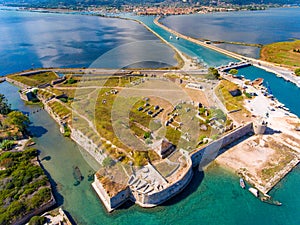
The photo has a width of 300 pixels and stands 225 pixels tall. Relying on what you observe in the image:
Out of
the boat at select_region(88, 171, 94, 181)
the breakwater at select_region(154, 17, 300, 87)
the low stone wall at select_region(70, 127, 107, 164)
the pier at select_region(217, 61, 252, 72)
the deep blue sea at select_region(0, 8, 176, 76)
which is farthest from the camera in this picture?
the deep blue sea at select_region(0, 8, 176, 76)

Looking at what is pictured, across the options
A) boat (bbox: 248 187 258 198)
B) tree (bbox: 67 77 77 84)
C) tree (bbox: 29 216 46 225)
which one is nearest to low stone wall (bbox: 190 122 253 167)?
boat (bbox: 248 187 258 198)

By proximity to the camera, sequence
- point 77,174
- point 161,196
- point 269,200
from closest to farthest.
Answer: point 161,196
point 269,200
point 77,174

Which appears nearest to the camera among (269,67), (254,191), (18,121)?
(254,191)

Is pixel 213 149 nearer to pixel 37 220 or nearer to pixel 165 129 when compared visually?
pixel 165 129

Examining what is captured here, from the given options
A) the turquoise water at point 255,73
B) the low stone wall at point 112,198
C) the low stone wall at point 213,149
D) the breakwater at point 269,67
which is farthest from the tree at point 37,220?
the breakwater at point 269,67

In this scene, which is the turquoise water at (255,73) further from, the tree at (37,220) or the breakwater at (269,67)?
the tree at (37,220)

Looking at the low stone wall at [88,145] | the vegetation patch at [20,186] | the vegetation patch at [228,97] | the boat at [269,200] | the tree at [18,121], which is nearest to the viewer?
the vegetation patch at [20,186]

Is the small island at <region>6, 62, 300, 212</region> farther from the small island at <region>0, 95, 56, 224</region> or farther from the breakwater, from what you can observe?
the breakwater

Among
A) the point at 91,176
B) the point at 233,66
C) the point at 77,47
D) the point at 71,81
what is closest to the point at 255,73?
the point at 233,66
